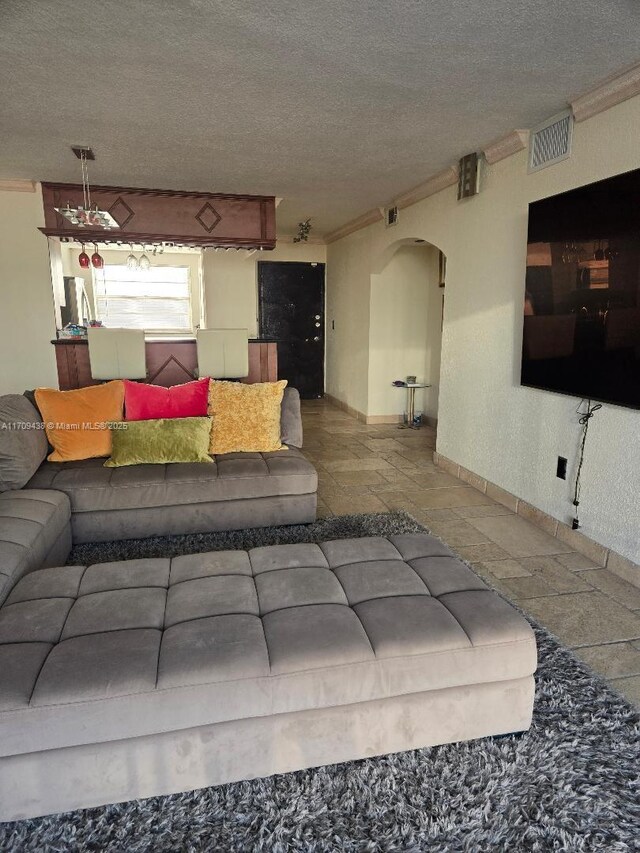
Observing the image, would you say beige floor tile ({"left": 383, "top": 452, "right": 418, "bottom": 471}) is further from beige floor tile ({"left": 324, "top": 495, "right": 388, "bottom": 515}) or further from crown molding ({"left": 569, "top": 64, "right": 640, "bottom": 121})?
crown molding ({"left": 569, "top": 64, "right": 640, "bottom": 121})

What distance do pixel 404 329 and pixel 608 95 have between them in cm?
388

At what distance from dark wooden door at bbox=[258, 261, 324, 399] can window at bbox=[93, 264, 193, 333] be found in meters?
1.46

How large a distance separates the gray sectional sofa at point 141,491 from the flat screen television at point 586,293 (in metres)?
1.60

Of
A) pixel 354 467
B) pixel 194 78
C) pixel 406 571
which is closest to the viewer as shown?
pixel 406 571

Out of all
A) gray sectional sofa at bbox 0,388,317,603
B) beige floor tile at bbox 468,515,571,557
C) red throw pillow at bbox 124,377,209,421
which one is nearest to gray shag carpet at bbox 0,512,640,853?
beige floor tile at bbox 468,515,571,557

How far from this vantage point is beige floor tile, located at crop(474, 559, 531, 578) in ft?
9.25

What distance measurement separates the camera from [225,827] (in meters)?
1.43

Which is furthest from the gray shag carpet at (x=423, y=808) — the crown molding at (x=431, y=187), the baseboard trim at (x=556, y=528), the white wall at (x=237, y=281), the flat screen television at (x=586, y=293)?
the white wall at (x=237, y=281)

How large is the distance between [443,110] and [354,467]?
2.74 meters

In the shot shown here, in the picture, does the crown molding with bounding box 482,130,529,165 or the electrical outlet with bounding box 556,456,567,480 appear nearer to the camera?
the electrical outlet with bounding box 556,456,567,480

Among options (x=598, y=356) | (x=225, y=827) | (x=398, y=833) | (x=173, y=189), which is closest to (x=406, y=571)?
(x=398, y=833)

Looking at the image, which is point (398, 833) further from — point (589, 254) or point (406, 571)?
point (589, 254)

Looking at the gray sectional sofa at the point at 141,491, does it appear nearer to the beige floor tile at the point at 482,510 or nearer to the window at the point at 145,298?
the beige floor tile at the point at 482,510

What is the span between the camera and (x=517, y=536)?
3328 millimetres
